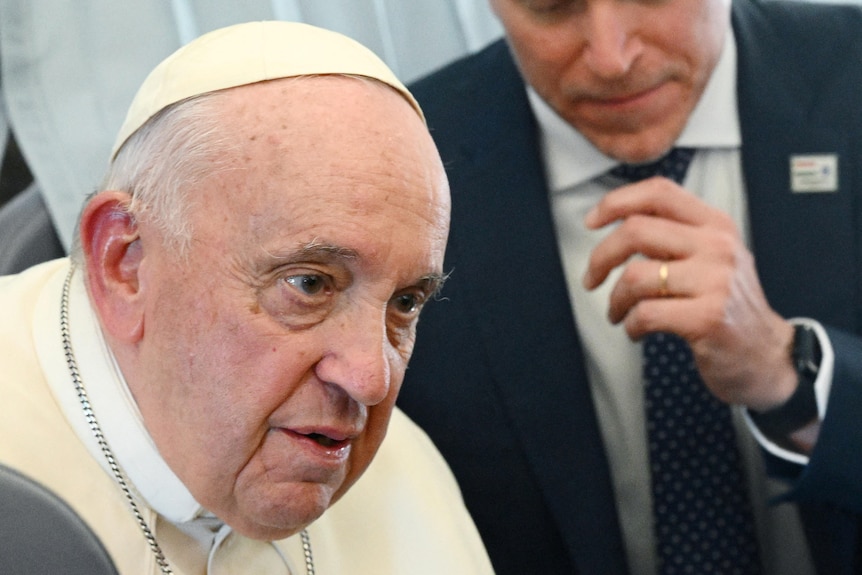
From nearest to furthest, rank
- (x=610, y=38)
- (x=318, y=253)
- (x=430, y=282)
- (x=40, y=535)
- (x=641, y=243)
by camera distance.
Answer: (x=40, y=535)
(x=318, y=253)
(x=430, y=282)
(x=641, y=243)
(x=610, y=38)

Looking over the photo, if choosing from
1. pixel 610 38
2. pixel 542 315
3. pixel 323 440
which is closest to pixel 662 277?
pixel 542 315

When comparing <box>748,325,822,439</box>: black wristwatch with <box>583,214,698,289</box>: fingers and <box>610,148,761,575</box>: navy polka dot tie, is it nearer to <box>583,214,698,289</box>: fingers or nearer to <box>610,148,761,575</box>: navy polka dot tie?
<box>610,148,761,575</box>: navy polka dot tie

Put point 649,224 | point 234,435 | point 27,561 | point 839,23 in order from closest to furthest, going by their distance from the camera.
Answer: point 27,561
point 234,435
point 649,224
point 839,23

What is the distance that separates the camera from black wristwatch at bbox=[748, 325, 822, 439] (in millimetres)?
1938

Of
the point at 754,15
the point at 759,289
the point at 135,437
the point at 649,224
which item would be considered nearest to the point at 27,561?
the point at 135,437

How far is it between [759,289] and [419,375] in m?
0.63

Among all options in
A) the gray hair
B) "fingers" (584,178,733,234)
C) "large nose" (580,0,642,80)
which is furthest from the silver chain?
"large nose" (580,0,642,80)

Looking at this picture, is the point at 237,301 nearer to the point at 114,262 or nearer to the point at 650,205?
the point at 114,262

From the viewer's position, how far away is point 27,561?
992mm

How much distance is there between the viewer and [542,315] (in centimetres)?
205

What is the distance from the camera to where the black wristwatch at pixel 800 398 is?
1.94 m

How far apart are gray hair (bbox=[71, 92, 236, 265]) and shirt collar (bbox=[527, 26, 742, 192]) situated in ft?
3.49

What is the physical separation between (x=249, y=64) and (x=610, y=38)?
2.88 feet

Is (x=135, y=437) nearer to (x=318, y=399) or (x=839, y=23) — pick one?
(x=318, y=399)
